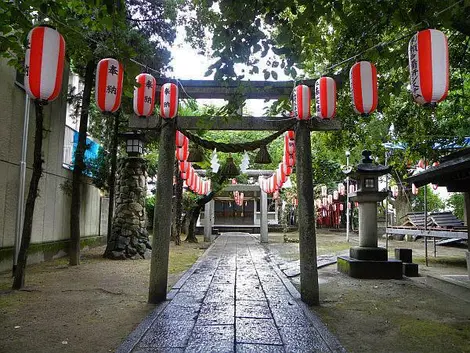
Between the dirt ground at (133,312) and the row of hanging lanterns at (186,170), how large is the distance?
12.5ft

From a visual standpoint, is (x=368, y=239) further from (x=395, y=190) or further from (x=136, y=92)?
(x=395, y=190)

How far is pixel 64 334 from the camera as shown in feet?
16.7

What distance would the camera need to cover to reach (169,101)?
7168 mm

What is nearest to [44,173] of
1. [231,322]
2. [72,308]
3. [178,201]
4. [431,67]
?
[72,308]

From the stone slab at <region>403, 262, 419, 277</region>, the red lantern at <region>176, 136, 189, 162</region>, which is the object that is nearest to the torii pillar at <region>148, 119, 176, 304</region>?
the red lantern at <region>176, 136, 189, 162</region>

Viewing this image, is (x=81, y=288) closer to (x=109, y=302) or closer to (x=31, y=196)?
(x=109, y=302)

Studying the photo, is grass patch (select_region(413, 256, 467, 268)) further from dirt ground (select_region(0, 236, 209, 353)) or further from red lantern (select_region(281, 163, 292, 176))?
dirt ground (select_region(0, 236, 209, 353))

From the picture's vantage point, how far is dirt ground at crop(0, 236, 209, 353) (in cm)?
478

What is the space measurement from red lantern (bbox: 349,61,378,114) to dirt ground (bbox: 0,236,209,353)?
16.3 ft

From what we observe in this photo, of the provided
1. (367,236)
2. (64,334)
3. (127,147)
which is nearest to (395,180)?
(367,236)

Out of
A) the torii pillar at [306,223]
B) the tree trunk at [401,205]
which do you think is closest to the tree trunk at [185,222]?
the tree trunk at [401,205]

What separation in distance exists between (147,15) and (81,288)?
8.79 metres

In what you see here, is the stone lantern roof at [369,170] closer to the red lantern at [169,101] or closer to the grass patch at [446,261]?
the grass patch at [446,261]

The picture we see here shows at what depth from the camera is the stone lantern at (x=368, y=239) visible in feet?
33.8
